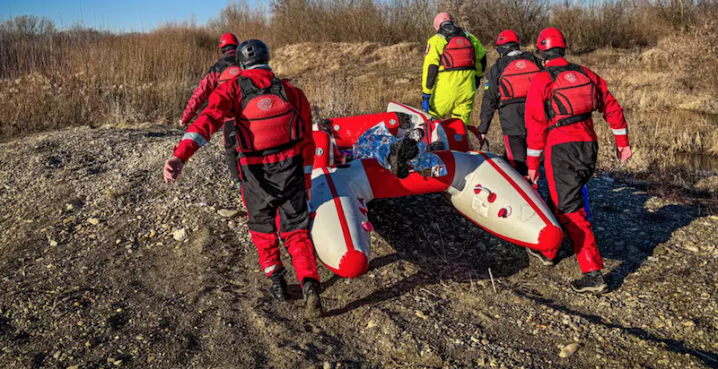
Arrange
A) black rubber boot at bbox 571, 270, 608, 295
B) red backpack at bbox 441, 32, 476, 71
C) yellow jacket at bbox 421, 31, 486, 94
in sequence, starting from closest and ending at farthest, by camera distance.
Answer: black rubber boot at bbox 571, 270, 608, 295 → red backpack at bbox 441, 32, 476, 71 → yellow jacket at bbox 421, 31, 486, 94

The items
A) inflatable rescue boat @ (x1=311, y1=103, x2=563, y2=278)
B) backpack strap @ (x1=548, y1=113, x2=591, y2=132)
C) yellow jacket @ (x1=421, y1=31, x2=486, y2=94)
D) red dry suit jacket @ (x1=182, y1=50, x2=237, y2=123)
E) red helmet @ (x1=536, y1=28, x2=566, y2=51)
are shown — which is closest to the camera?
inflatable rescue boat @ (x1=311, y1=103, x2=563, y2=278)

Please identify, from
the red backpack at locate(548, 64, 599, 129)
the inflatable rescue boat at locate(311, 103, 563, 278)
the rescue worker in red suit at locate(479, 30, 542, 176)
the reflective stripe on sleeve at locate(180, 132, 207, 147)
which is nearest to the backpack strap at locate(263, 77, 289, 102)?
the reflective stripe on sleeve at locate(180, 132, 207, 147)

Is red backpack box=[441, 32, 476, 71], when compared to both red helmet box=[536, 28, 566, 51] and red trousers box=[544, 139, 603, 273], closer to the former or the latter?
red helmet box=[536, 28, 566, 51]

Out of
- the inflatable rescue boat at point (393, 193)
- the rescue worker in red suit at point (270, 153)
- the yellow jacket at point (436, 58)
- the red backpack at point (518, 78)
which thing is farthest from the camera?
the yellow jacket at point (436, 58)

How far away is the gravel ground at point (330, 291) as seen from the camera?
349cm

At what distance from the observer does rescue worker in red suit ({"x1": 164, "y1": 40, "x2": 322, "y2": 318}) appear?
3.71 metres

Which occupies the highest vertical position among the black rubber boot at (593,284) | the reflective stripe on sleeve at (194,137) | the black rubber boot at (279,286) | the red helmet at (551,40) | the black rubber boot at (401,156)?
the red helmet at (551,40)

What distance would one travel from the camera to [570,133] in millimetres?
4418

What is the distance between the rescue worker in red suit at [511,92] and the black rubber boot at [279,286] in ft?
9.53

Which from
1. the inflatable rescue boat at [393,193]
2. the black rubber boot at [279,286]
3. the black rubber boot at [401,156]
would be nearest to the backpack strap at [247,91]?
the inflatable rescue boat at [393,193]

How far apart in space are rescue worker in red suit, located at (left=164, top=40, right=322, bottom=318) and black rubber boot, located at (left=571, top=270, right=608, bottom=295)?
2.13m

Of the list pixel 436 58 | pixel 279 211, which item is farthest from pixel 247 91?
pixel 436 58

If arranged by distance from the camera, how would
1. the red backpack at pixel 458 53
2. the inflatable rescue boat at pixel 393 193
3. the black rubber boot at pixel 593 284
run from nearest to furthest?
1. the inflatable rescue boat at pixel 393 193
2. the black rubber boot at pixel 593 284
3. the red backpack at pixel 458 53

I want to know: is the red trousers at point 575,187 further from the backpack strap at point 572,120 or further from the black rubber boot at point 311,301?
the black rubber boot at point 311,301
